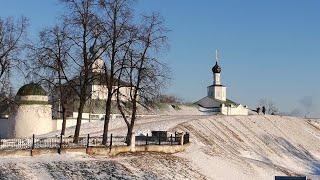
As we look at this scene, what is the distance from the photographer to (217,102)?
99.1 m

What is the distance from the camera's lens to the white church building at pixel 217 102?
315 feet

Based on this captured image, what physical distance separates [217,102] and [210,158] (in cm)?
6143

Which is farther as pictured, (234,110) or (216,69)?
(216,69)

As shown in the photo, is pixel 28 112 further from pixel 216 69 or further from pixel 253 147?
pixel 216 69

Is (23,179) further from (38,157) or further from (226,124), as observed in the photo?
(226,124)

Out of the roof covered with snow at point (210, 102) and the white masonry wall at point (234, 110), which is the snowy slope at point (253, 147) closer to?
the white masonry wall at point (234, 110)

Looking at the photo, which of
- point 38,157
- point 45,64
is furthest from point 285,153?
point 38,157

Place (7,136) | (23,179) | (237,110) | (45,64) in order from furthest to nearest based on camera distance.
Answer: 1. (237,110)
2. (7,136)
3. (45,64)
4. (23,179)

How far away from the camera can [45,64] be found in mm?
35281

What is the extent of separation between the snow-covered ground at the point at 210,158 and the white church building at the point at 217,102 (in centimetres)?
2063

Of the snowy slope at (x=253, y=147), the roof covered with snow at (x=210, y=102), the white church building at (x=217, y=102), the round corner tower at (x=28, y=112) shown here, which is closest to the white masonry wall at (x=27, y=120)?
the round corner tower at (x=28, y=112)

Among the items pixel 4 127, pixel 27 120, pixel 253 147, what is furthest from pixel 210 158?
pixel 4 127

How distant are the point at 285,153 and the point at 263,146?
6.79ft

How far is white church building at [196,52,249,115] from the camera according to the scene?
315 feet
